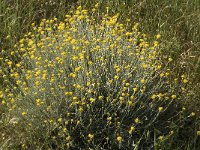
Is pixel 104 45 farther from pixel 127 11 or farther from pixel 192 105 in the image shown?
pixel 127 11

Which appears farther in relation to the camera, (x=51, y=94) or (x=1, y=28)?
(x=1, y=28)

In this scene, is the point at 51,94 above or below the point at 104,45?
below

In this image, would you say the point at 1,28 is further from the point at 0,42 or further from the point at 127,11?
the point at 127,11

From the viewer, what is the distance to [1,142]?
335 cm

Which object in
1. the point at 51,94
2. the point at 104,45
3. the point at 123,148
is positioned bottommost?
the point at 123,148

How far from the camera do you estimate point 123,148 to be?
3176 mm

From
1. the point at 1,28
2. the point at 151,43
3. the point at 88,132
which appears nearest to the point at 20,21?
the point at 1,28

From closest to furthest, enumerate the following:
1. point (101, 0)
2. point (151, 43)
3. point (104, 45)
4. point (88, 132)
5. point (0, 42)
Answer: point (88, 132) → point (104, 45) → point (151, 43) → point (0, 42) → point (101, 0)

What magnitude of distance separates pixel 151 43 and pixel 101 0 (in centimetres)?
97

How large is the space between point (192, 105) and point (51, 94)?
4.00ft

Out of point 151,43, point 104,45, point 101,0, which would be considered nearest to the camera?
point 104,45

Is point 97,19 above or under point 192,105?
above

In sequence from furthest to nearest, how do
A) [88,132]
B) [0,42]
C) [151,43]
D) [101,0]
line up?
[101,0] < [0,42] < [151,43] < [88,132]

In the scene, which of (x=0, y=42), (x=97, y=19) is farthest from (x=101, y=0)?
(x=0, y=42)
